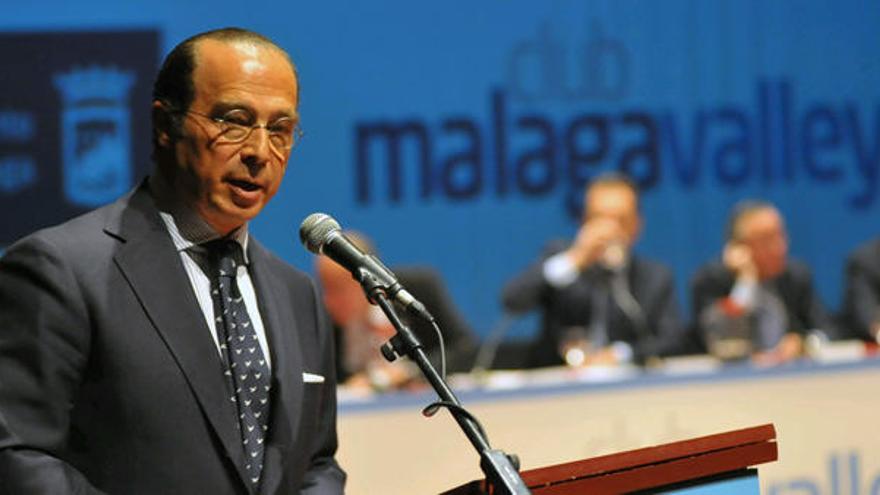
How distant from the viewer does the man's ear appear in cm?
241

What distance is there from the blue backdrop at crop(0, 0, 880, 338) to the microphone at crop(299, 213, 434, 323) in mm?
5320

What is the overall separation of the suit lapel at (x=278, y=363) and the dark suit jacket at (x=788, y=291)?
192 inches

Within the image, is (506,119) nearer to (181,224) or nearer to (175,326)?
(181,224)

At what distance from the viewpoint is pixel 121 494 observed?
2.31 m

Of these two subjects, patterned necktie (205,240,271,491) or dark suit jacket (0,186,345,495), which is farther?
patterned necktie (205,240,271,491)

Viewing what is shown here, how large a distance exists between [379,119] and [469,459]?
3.92 meters

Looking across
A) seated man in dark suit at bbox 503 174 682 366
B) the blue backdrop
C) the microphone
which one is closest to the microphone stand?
the microphone

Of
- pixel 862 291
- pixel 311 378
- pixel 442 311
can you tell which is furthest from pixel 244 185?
pixel 862 291

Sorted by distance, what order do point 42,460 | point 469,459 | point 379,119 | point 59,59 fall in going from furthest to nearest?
point 379,119 < point 59,59 < point 469,459 < point 42,460

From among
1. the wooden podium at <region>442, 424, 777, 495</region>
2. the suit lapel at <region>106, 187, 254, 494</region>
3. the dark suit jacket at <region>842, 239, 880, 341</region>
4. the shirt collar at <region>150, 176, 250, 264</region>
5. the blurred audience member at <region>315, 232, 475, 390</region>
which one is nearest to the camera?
the wooden podium at <region>442, 424, 777, 495</region>

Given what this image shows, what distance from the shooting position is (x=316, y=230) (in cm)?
231

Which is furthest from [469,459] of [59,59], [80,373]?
[59,59]

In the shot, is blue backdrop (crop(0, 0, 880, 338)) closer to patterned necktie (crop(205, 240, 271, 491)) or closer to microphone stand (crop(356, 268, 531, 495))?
patterned necktie (crop(205, 240, 271, 491))

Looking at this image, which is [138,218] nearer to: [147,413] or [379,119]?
[147,413]
